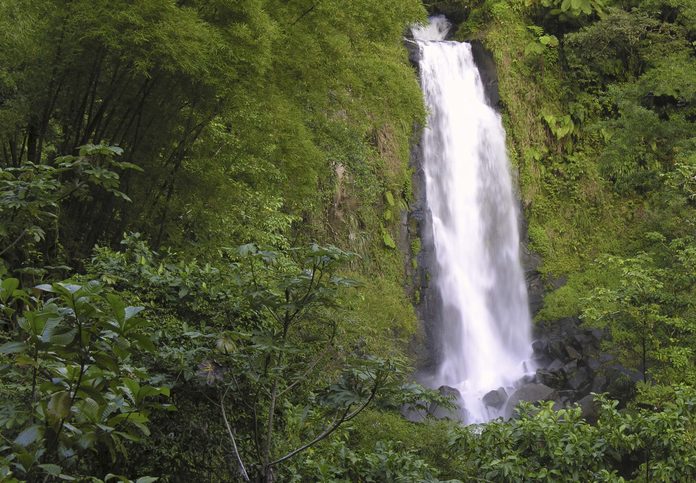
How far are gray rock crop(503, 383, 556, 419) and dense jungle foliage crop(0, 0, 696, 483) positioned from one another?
222 centimetres

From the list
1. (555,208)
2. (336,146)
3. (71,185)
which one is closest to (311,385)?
(71,185)

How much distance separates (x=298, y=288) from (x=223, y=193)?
396 centimetres

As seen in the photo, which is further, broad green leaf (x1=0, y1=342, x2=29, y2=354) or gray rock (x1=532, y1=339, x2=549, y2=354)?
gray rock (x1=532, y1=339, x2=549, y2=354)

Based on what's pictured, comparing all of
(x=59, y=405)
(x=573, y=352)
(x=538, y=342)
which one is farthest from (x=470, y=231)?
(x=59, y=405)

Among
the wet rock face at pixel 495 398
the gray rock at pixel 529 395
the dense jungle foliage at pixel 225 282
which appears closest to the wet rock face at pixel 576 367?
the gray rock at pixel 529 395

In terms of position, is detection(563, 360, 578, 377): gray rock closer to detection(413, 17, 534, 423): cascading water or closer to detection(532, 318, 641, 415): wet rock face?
detection(532, 318, 641, 415): wet rock face

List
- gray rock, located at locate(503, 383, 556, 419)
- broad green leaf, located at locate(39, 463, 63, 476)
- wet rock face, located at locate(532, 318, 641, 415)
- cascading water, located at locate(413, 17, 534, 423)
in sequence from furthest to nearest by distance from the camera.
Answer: cascading water, located at locate(413, 17, 534, 423) → gray rock, located at locate(503, 383, 556, 419) → wet rock face, located at locate(532, 318, 641, 415) → broad green leaf, located at locate(39, 463, 63, 476)

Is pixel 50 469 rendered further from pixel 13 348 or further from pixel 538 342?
pixel 538 342

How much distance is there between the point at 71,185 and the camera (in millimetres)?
2754

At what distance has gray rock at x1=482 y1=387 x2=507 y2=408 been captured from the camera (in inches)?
480

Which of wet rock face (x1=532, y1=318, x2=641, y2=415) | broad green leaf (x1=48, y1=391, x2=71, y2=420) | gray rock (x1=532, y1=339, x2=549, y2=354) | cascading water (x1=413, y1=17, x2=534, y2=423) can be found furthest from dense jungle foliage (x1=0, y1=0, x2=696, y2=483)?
gray rock (x1=532, y1=339, x2=549, y2=354)

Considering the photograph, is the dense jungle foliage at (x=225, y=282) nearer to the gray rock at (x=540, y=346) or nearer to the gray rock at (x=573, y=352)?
the gray rock at (x=573, y=352)

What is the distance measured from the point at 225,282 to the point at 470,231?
12.1 meters

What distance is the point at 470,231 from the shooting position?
50.0 ft
